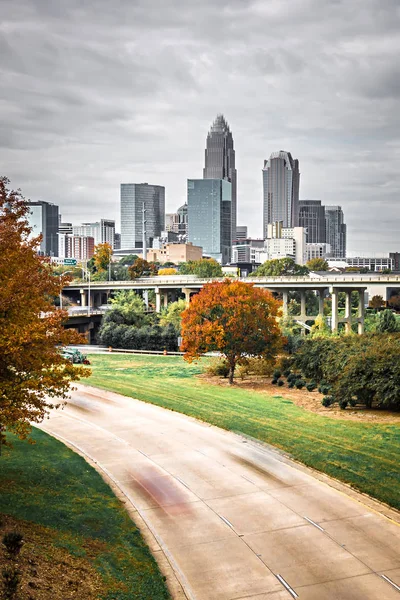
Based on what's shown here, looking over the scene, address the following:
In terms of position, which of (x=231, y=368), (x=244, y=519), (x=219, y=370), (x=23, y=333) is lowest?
(x=244, y=519)

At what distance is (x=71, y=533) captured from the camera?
1762cm

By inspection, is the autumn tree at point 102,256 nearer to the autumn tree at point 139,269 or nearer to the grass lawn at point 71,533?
the autumn tree at point 139,269

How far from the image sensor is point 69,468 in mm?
24188

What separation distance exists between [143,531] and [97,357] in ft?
154

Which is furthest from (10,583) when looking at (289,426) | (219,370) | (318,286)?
(318,286)

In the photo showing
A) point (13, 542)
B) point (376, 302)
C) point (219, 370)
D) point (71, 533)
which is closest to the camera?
point (13, 542)

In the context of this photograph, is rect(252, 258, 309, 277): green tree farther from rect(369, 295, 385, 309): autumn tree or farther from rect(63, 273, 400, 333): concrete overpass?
rect(63, 273, 400, 333): concrete overpass

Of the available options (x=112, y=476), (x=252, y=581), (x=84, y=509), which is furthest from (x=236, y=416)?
(x=252, y=581)

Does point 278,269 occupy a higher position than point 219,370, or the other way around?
point 278,269

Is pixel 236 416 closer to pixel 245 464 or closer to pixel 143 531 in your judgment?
pixel 245 464

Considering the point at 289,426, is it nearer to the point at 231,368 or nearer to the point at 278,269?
the point at 231,368

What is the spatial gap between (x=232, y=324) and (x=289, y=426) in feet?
52.8

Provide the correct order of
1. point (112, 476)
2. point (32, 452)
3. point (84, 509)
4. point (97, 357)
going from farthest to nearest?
1. point (97, 357)
2. point (32, 452)
3. point (112, 476)
4. point (84, 509)

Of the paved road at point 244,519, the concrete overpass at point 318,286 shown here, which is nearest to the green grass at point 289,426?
the paved road at point 244,519
